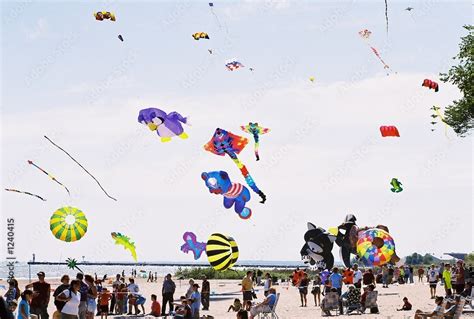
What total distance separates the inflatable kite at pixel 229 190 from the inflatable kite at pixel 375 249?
16.4ft

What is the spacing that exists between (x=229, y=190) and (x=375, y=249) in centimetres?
620

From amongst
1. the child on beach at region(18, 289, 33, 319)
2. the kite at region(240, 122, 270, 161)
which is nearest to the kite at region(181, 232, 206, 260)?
the kite at region(240, 122, 270, 161)

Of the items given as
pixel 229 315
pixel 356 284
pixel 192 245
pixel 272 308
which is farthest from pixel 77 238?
pixel 192 245

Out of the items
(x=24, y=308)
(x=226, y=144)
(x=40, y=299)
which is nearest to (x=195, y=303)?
(x=40, y=299)

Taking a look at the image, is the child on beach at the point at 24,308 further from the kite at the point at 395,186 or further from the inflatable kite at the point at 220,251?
the kite at the point at 395,186

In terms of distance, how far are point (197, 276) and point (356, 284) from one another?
1199 inches

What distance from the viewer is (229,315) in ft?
75.5

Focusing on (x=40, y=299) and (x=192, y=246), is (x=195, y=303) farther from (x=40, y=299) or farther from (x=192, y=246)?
(x=192, y=246)

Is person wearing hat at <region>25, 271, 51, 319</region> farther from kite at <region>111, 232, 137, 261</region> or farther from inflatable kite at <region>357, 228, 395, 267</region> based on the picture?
inflatable kite at <region>357, 228, 395, 267</region>

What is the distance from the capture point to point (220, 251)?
96.7 feet

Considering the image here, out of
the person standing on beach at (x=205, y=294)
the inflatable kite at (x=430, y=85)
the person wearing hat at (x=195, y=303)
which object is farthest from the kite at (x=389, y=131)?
the person wearing hat at (x=195, y=303)

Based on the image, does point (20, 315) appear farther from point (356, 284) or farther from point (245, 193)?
point (245, 193)

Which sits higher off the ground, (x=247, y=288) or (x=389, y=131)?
(x=389, y=131)

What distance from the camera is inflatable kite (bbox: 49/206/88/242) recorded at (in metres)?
23.1
